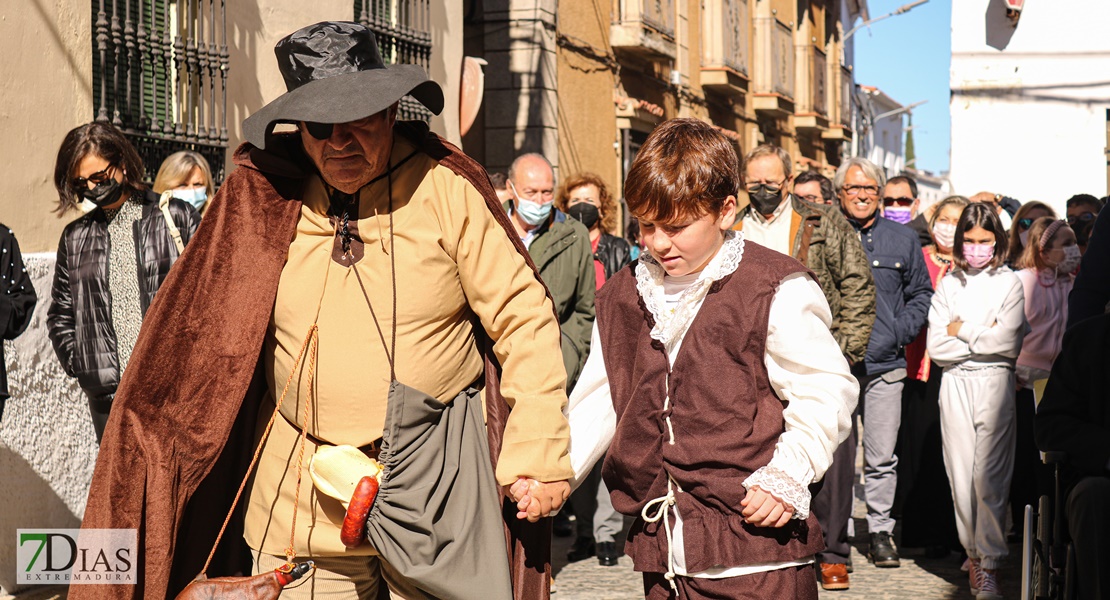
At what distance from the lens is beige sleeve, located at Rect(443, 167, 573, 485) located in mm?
3189

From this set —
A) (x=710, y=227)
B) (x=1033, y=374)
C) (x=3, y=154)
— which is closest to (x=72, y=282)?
(x=3, y=154)

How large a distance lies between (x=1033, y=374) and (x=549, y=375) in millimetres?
4114

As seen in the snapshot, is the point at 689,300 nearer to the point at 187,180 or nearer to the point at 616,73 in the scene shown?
the point at 187,180

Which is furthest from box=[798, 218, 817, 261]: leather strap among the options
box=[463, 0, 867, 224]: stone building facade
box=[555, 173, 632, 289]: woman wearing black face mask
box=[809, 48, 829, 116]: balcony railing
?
box=[809, 48, 829, 116]: balcony railing

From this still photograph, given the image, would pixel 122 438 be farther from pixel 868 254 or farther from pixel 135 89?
pixel 135 89

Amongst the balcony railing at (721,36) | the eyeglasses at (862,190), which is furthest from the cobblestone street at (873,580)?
the balcony railing at (721,36)

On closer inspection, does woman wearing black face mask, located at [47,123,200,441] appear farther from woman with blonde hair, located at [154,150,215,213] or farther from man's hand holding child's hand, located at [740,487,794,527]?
man's hand holding child's hand, located at [740,487,794,527]

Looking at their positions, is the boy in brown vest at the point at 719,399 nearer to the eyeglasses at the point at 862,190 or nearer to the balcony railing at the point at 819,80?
the eyeglasses at the point at 862,190

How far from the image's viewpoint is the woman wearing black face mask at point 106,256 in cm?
545

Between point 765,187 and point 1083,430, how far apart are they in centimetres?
245

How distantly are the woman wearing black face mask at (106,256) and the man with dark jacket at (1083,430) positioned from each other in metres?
3.50

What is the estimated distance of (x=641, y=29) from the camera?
18.5 meters

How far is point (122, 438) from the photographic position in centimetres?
315

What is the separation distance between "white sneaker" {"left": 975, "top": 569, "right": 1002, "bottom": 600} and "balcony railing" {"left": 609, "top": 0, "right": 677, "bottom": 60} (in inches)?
516
